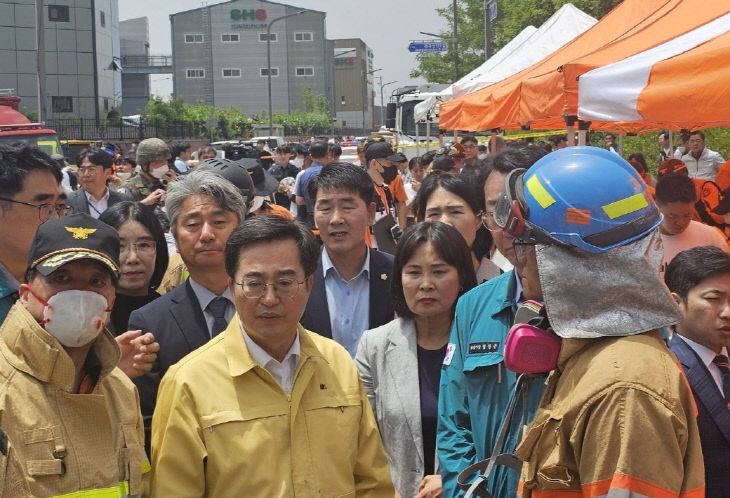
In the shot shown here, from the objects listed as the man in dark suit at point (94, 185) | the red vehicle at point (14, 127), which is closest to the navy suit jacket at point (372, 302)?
the man in dark suit at point (94, 185)

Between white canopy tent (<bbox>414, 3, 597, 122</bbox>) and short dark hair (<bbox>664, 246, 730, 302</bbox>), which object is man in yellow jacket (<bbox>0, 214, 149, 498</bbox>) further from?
white canopy tent (<bbox>414, 3, 597, 122</bbox>)

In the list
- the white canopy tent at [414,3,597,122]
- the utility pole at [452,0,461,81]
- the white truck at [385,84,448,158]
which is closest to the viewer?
the white canopy tent at [414,3,597,122]

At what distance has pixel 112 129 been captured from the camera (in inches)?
1857

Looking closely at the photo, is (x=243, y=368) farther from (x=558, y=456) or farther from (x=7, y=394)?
(x=558, y=456)

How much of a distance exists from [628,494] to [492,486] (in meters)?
1.19

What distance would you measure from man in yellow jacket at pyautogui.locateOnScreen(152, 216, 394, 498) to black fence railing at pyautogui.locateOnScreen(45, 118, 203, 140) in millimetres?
42522

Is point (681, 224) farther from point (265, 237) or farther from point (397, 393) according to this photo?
point (265, 237)

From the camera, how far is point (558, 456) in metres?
2.09

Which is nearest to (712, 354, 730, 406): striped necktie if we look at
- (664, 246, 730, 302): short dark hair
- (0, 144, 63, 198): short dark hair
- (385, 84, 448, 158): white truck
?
(664, 246, 730, 302): short dark hair

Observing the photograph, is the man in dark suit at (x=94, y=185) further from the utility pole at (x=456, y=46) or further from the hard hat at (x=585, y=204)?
the utility pole at (x=456, y=46)

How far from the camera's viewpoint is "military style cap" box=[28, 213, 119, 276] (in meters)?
2.77

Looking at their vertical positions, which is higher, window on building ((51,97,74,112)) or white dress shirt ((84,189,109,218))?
window on building ((51,97,74,112))

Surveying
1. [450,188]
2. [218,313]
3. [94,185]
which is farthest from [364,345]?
[94,185]

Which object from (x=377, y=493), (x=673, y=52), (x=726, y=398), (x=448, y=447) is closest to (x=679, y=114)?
(x=673, y=52)
